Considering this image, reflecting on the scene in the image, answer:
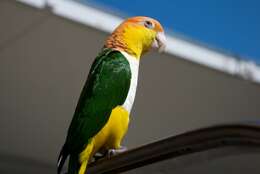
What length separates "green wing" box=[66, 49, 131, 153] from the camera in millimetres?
1463

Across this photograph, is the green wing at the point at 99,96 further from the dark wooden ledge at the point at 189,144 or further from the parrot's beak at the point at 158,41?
the dark wooden ledge at the point at 189,144

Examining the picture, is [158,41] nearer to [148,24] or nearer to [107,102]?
[148,24]

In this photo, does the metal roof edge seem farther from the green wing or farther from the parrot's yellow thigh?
the parrot's yellow thigh

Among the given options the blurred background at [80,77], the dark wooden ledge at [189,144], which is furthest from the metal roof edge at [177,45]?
the dark wooden ledge at [189,144]

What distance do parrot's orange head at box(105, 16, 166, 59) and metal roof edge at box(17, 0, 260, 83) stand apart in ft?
1.69

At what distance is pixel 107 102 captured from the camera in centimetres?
162

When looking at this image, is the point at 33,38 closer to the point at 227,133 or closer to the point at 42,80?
the point at 42,80

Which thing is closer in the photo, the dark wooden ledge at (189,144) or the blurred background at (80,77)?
the dark wooden ledge at (189,144)

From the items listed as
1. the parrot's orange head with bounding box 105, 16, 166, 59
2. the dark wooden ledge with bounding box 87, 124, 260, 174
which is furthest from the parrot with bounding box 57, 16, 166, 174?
the dark wooden ledge with bounding box 87, 124, 260, 174

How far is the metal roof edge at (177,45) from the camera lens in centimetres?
246

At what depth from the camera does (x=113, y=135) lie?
1.61 metres

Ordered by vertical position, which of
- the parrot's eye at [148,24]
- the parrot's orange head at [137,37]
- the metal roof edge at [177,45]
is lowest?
the parrot's orange head at [137,37]

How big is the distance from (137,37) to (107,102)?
393 mm

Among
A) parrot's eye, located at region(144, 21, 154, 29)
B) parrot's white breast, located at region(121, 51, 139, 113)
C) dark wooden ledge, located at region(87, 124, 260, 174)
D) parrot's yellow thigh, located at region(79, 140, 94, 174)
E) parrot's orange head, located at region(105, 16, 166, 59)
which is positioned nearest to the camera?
dark wooden ledge, located at region(87, 124, 260, 174)
